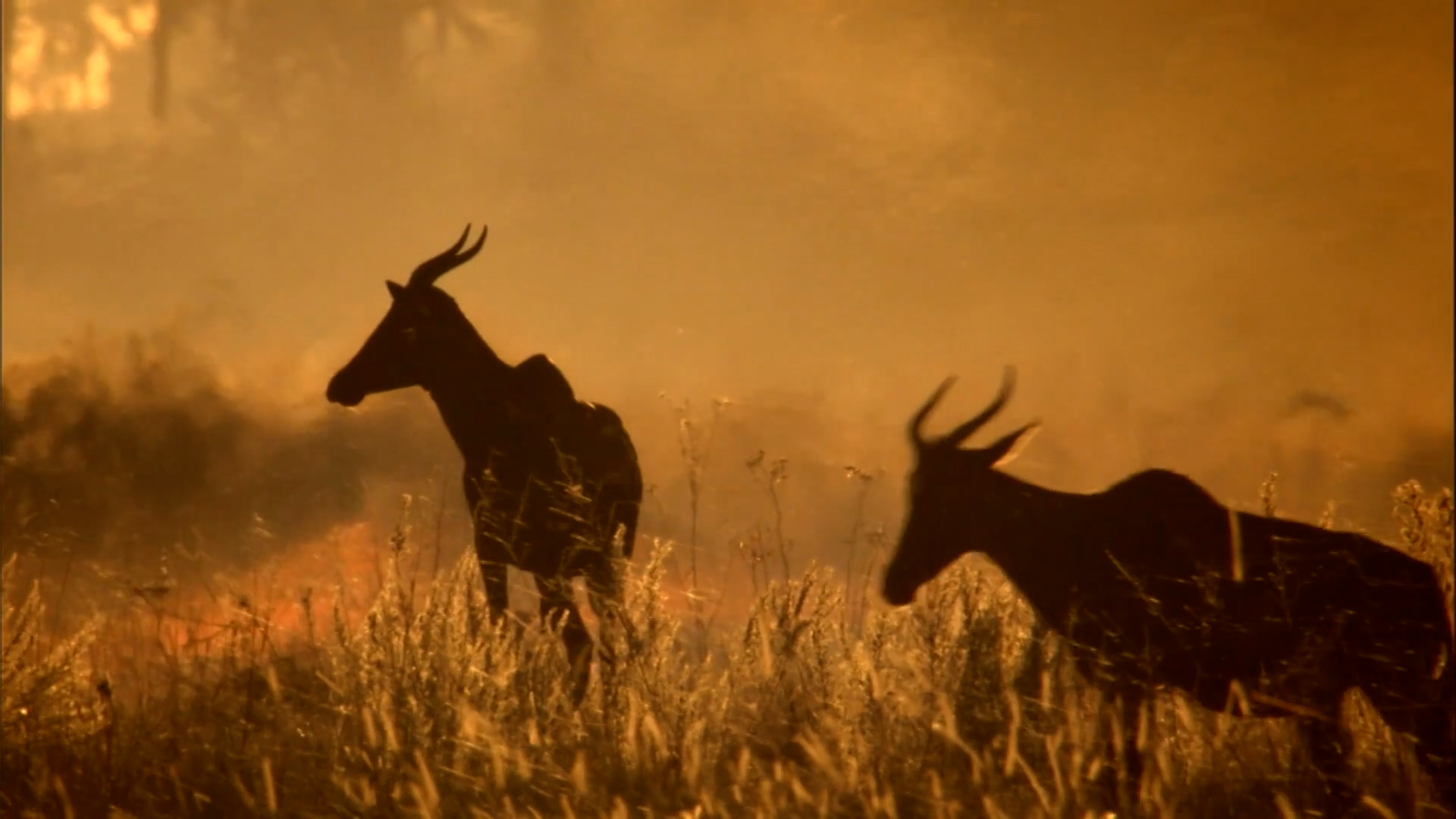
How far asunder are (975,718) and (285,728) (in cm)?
229

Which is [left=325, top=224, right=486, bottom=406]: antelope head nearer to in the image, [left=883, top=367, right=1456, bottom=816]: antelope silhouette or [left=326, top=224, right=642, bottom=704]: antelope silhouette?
[left=326, top=224, right=642, bottom=704]: antelope silhouette

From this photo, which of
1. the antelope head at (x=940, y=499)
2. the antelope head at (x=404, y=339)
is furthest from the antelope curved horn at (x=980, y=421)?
the antelope head at (x=404, y=339)

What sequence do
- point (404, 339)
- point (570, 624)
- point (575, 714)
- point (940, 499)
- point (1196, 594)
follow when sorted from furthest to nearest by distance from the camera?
point (404, 339), point (570, 624), point (940, 499), point (1196, 594), point (575, 714)

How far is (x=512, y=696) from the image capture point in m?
3.84

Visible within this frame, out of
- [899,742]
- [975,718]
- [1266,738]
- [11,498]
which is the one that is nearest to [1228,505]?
[1266,738]

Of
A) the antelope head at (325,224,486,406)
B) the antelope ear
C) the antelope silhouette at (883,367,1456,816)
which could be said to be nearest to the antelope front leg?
the antelope head at (325,224,486,406)

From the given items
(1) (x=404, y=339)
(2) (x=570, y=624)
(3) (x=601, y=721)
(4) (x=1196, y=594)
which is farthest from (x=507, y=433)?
(4) (x=1196, y=594)

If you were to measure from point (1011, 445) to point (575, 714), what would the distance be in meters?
1.74

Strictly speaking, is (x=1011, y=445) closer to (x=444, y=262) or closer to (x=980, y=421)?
(x=980, y=421)

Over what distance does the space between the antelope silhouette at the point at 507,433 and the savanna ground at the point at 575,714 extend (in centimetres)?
74

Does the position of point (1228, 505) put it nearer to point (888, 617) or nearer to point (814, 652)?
point (888, 617)

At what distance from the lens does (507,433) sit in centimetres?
538

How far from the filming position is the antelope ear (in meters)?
4.12

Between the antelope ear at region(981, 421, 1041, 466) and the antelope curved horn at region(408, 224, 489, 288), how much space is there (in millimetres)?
2266
